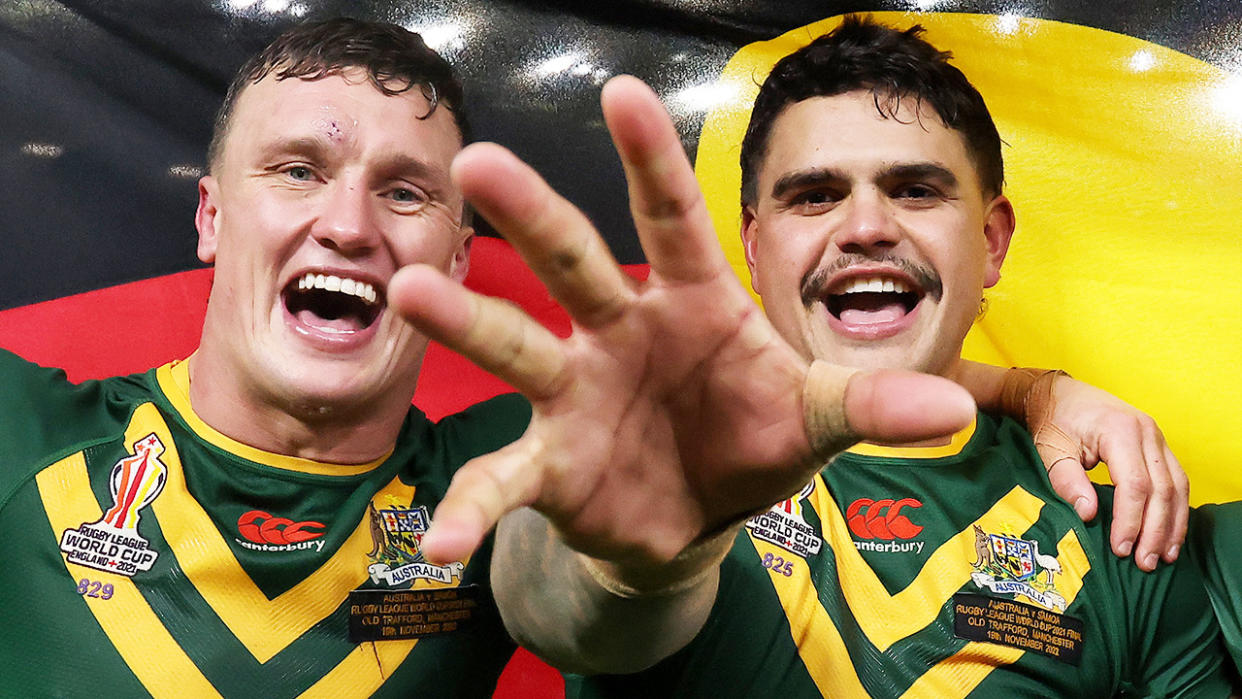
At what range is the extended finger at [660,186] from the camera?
91 centimetres

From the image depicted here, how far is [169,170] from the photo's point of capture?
260cm

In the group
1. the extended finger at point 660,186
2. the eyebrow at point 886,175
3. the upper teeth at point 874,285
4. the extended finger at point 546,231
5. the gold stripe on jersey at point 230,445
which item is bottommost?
the gold stripe on jersey at point 230,445

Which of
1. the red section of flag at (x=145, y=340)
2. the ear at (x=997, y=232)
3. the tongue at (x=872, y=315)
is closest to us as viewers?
the tongue at (x=872, y=315)

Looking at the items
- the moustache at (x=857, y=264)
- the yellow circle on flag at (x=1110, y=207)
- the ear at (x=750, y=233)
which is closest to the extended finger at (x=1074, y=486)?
the moustache at (x=857, y=264)

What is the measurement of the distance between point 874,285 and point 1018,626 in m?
0.63

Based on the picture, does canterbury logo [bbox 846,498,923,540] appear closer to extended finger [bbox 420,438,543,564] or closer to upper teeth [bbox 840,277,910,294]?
upper teeth [bbox 840,277,910,294]

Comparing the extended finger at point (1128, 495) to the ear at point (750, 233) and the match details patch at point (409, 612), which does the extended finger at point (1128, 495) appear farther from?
the match details patch at point (409, 612)

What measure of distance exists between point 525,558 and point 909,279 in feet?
3.35

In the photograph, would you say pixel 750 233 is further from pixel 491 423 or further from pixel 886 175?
pixel 491 423

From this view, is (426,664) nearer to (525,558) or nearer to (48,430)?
(525,558)

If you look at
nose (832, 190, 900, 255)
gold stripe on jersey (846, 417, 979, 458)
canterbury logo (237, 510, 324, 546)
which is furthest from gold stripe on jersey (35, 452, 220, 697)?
nose (832, 190, 900, 255)

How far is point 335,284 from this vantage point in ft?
6.01

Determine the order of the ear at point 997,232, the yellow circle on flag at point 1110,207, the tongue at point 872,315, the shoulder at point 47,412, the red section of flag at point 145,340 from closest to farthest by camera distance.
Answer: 1. the shoulder at point 47,412
2. the tongue at point 872,315
3. the ear at point 997,232
4. the red section of flag at point 145,340
5. the yellow circle on flag at point 1110,207

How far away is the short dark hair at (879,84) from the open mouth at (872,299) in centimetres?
30
